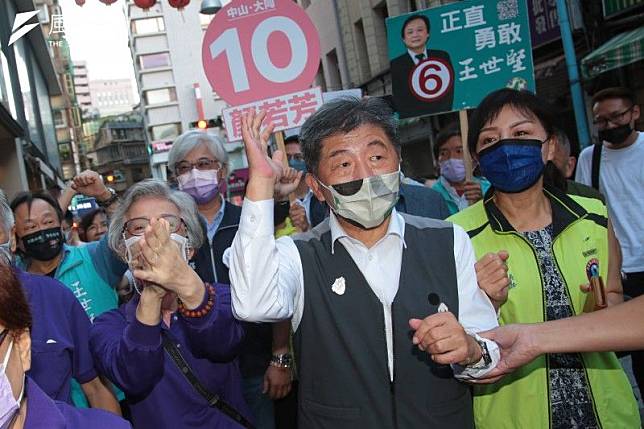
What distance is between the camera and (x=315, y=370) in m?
2.14

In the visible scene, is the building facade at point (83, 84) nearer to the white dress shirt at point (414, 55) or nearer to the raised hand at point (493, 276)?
the white dress shirt at point (414, 55)

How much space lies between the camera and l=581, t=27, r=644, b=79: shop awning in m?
8.73

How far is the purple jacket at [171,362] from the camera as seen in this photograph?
2.24 metres

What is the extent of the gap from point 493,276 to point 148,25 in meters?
81.3

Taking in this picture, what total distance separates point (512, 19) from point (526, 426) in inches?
161

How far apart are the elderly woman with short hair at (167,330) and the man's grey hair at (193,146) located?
3.65 ft

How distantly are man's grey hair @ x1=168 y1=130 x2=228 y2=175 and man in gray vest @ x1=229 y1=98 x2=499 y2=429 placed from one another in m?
1.90

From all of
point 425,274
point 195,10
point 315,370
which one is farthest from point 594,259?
point 195,10

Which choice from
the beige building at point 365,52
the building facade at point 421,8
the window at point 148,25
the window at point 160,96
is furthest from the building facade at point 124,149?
the beige building at point 365,52

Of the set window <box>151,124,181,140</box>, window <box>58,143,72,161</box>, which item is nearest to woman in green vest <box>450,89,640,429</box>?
window <box>58,143,72,161</box>

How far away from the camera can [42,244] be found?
3785 mm

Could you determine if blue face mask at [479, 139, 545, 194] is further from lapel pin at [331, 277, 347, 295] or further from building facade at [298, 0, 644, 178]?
lapel pin at [331, 277, 347, 295]

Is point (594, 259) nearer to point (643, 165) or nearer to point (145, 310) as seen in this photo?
point (145, 310)

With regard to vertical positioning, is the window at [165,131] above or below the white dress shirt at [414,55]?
above
